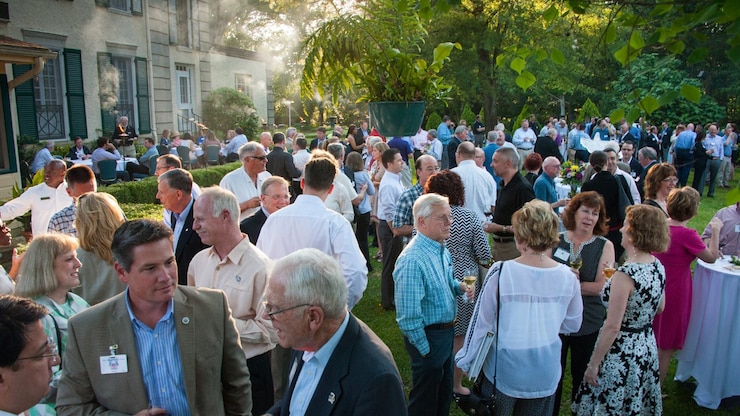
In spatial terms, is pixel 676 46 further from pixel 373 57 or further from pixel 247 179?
pixel 247 179

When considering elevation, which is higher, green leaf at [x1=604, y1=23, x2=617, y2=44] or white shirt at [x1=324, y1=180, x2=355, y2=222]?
green leaf at [x1=604, y1=23, x2=617, y2=44]

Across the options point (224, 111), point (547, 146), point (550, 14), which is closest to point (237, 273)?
point (550, 14)

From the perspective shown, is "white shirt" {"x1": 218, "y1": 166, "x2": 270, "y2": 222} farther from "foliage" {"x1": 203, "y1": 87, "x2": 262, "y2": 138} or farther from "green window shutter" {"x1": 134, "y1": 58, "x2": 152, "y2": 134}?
"foliage" {"x1": 203, "y1": 87, "x2": 262, "y2": 138}

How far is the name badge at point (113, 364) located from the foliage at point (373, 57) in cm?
248

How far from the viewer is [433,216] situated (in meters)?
3.85

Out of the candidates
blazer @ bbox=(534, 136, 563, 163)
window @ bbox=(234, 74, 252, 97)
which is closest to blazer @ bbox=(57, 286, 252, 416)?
blazer @ bbox=(534, 136, 563, 163)

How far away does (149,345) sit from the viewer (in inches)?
99.6

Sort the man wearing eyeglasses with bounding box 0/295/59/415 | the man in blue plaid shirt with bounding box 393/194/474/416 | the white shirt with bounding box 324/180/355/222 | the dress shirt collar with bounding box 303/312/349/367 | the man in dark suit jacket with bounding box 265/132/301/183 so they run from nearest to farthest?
the man wearing eyeglasses with bounding box 0/295/59/415 < the dress shirt collar with bounding box 303/312/349/367 < the man in blue plaid shirt with bounding box 393/194/474/416 < the white shirt with bounding box 324/180/355/222 < the man in dark suit jacket with bounding box 265/132/301/183

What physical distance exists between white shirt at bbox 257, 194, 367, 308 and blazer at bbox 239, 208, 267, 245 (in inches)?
27.9

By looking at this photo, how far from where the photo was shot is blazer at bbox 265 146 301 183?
382 inches

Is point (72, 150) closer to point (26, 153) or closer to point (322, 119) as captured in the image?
point (26, 153)

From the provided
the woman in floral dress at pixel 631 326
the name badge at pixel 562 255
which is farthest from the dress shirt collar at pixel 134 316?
the name badge at pixel 562 255

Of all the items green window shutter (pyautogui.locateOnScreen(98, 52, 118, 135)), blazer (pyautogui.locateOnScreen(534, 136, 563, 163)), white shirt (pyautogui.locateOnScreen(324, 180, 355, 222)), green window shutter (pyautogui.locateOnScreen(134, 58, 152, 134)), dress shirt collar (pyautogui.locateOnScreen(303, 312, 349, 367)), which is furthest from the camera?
green window shutter (pyautogui.locateOnScreen(134, 58, 152, 134))

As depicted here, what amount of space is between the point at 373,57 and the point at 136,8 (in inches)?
694
